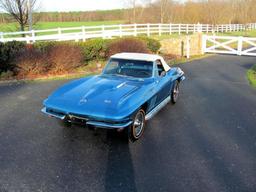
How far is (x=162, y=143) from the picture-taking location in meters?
5.11

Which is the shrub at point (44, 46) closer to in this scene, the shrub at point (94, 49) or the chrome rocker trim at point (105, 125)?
the shrub at point (94, 49)

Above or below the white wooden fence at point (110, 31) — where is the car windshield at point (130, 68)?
below

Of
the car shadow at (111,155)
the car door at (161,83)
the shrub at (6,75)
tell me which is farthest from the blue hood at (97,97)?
the shrub at (6,75)

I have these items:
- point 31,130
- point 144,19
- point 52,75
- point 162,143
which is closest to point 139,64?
point 162,143

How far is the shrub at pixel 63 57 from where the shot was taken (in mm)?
11711

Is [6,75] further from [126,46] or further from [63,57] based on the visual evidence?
[126,46]

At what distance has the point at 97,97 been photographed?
197 inches

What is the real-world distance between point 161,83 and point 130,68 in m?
0.81

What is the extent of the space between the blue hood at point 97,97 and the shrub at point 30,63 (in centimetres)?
599

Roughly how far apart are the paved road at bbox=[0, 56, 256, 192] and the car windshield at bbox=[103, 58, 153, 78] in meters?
1.14

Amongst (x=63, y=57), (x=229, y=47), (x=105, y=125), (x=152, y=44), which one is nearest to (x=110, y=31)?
(x=152, y=44)

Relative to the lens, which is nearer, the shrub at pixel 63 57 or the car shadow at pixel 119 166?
the car shadow at pixel 119 166

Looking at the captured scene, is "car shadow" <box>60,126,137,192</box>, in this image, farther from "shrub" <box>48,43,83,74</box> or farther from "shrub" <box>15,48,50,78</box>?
"shrub" <box>48,43,83,74</box>

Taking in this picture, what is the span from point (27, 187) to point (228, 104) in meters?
5.87
